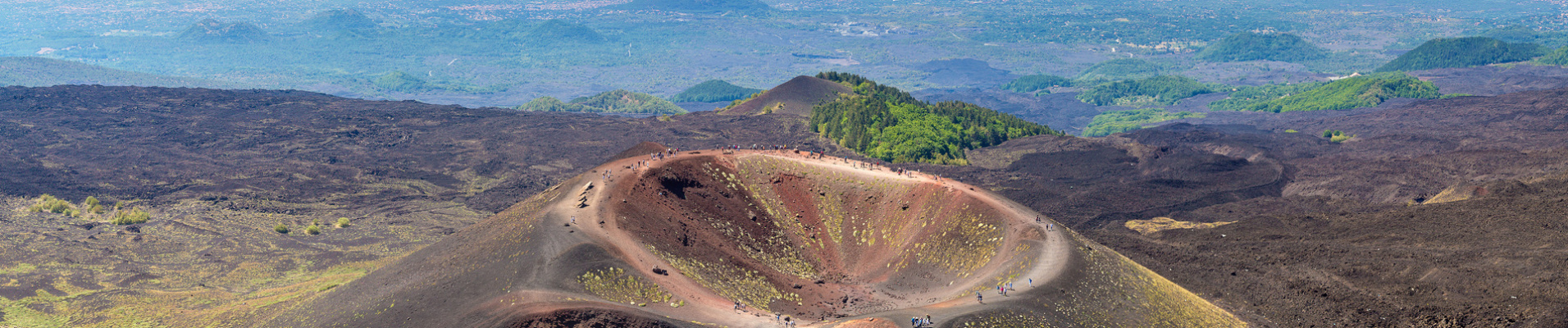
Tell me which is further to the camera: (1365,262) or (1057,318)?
(1365,262)

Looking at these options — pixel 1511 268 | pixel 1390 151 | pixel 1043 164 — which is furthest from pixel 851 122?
pixel 1511 268

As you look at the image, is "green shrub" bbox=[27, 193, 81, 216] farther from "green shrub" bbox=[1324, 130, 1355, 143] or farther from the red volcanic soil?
"green shrub" bbox=[1324, 130, 1355, 143]

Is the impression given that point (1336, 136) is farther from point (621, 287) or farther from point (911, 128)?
point (621, 287)

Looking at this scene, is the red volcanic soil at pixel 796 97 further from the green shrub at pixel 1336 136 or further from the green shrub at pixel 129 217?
the green shrub at pixel 129 217

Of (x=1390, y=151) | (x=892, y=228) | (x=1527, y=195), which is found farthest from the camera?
(x=1390, y=151)

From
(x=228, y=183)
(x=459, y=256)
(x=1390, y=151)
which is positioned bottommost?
(x=1390, y=151)

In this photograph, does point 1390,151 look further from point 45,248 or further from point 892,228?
point 45,248

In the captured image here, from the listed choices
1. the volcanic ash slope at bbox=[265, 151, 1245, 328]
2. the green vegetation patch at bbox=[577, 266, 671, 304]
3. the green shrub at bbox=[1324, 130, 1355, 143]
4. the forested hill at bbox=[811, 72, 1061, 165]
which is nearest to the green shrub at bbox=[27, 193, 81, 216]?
the volcanic ash slope at bbox=[265, 151, 1245, 328]
